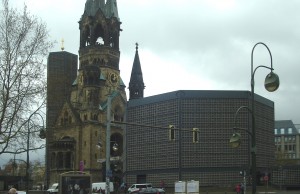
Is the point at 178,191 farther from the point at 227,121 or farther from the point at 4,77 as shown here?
the point at 227,121

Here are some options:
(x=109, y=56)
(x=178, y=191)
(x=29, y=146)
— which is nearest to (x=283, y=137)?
(x=109, y=56)

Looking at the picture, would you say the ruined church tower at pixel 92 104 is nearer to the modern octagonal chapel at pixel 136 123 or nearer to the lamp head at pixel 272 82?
the modern octagonal chapel at pixel 136 123

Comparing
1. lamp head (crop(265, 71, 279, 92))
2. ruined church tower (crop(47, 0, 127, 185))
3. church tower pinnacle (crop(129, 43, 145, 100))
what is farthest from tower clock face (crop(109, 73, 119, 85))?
lamp head (crop(265, 71, 279, 92))

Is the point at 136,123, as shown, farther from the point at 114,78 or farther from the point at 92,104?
→ the point at 114,78

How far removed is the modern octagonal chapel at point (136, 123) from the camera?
316 ft

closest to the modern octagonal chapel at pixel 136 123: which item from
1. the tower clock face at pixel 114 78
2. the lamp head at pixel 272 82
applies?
the tower clock face at pixel 114 78

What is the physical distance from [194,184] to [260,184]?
46436mm

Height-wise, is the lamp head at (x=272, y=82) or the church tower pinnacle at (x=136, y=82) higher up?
the church tower pinnacle at (x=136, y=82)

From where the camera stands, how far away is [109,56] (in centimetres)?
12400

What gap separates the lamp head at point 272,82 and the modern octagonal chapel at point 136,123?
56.7 m

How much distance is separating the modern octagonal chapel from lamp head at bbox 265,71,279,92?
56712mm

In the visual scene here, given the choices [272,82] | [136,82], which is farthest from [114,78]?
[272,82]

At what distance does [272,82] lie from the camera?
2211cm

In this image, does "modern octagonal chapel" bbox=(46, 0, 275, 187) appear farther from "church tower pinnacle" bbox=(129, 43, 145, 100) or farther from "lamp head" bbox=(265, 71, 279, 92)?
"lamp head" bbox=(265, 71, 279, 92)
